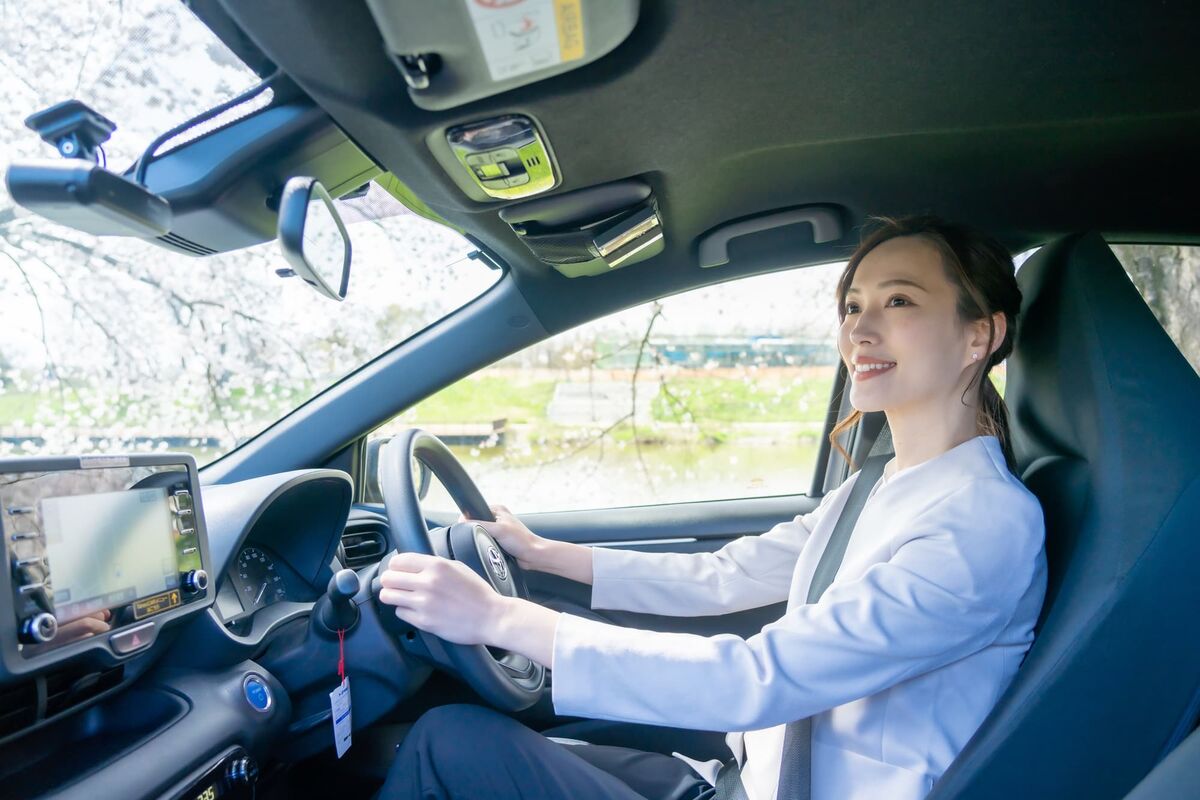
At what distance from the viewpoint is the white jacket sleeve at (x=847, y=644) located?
3.51 feet

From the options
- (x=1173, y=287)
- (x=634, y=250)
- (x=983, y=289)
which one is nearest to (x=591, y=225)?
(x=634, y=250)

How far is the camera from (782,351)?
2.42 metres

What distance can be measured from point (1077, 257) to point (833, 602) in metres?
0.72

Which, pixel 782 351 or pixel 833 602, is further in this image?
pixel 782 351

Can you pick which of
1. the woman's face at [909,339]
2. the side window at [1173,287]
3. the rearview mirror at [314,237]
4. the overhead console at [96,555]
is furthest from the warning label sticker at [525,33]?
the side window at [1173,287]

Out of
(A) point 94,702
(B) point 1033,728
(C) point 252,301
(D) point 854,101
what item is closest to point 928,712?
(B) point 1033,728

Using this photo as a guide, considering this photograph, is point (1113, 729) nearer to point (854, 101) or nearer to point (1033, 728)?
point (1033, 728)

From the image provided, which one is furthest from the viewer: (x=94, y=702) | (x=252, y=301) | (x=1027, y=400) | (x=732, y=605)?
(x=252, y=301)

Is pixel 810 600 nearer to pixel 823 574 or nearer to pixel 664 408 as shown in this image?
pixel 823 574

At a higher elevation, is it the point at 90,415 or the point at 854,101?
the point at 854,101

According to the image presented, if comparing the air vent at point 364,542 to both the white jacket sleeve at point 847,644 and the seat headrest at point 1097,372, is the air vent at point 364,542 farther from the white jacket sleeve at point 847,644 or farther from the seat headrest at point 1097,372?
the seat headrest at point 1097,372

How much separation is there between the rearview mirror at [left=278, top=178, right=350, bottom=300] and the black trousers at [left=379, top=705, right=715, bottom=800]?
2.62ft

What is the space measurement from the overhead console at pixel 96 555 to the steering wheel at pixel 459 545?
0.34m

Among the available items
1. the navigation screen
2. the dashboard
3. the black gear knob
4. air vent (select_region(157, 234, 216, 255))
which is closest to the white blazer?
the black gear knob
